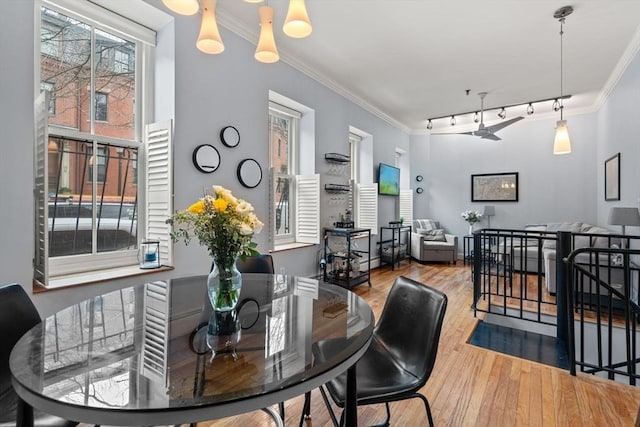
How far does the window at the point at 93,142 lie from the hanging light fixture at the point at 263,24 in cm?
116

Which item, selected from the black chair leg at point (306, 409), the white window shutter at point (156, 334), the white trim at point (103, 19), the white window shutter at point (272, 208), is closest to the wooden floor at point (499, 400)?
the black chair leg at point (306, 409)

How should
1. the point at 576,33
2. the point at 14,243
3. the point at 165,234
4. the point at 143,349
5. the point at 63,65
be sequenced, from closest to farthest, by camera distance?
the point at 143,349, the point at 14,243, the point at 63,65, the point at 165,234, the point at 576,33

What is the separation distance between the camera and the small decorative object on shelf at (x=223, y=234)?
3.93 ft

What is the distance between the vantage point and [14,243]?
1723 millimetres

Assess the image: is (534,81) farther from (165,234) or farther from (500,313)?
(165,234)

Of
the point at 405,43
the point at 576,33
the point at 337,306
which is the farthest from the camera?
the point at 405,43

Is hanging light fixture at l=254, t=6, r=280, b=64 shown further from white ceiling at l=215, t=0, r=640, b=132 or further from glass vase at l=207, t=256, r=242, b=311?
white ceiling at l=215, t=0, r=640, b=132

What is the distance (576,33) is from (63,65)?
467 cm

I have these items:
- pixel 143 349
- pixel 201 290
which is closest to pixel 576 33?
pixel 201 290

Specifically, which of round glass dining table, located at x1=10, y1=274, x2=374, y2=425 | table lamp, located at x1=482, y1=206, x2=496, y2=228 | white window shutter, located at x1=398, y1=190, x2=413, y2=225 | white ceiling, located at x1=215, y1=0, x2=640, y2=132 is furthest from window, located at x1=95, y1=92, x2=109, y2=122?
table lamp, located at x1=482, y1=206, x2=496, y2=228

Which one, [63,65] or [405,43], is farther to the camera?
[405,43]

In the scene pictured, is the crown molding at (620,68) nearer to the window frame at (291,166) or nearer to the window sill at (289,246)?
the window frame at (291,166)

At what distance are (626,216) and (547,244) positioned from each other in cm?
194

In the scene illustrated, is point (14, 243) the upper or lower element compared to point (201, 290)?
upper
